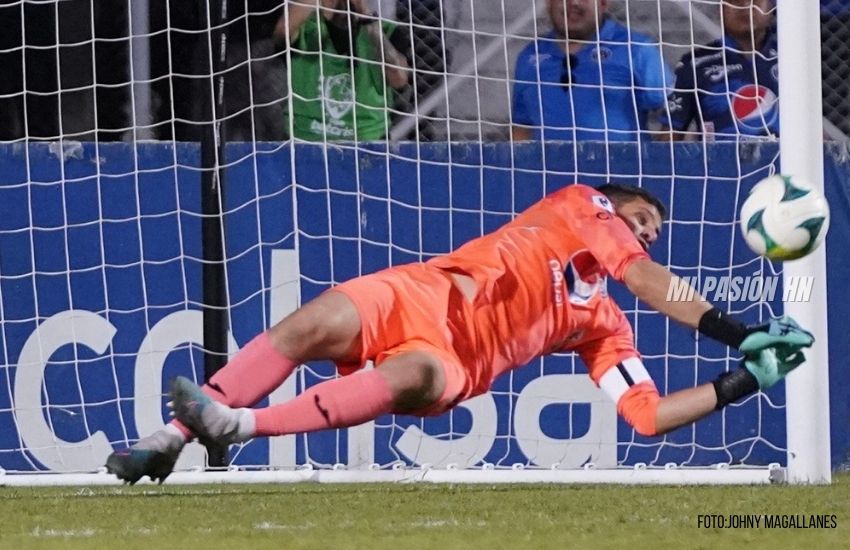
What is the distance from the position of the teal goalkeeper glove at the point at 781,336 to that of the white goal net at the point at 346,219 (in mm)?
794

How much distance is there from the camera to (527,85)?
6938 millimetres

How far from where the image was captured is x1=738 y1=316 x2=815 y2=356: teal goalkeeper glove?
19.9 feet

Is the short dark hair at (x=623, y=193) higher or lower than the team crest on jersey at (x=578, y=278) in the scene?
higher

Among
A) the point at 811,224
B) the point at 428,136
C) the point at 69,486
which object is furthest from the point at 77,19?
the point at 811,224

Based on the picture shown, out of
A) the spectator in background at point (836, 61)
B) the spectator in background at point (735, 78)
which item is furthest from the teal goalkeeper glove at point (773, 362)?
the spectator in background at point (836, 61)

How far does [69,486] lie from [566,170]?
7.79 feet

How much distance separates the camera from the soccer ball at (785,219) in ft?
18.6

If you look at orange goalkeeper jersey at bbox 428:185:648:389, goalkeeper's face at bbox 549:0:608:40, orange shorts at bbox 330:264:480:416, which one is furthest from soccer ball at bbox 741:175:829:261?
goalkeeper's face at bbox 549:0:608:40

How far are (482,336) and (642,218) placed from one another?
Result: 2.90 feet

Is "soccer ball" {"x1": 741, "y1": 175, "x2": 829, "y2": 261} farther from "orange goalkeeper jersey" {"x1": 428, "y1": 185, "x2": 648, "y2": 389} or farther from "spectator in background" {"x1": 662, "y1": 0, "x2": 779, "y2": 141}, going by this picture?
"spectator in background" {"x1": 662, "y1": 0, "x2": 779, "y2": 141}

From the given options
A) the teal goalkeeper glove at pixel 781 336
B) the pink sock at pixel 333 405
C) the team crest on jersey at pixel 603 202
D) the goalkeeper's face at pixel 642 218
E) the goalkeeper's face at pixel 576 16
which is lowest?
the pink sock at pixel 333 405

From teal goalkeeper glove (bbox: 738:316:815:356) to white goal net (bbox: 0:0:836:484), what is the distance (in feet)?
2.61

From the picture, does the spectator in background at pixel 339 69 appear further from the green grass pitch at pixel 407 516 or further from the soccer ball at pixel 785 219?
the soccer ball at pixel 785 219

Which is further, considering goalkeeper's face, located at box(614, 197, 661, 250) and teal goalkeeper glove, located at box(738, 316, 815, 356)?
goalkeeper's face, located at box(614, 197, 661, 250)
